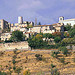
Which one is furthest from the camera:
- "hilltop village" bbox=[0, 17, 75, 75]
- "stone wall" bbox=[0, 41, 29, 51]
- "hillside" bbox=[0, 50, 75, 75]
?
"stone wall" bbox=[0, 41, 29, 51]

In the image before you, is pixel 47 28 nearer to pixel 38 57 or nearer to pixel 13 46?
pixel 13 46

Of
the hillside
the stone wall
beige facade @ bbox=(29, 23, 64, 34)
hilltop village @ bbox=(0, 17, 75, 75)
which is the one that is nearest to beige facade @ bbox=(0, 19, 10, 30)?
beige facade @ bbox=(29, 23, 64, 34)

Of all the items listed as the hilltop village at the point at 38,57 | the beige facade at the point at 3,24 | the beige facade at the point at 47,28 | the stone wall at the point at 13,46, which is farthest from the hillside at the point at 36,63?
the beige facade at the point at 3,24

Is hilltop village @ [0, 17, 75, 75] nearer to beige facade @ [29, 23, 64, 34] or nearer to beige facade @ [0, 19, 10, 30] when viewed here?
beige facade @ [29, 23, 64, 34]

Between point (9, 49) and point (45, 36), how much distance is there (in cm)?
987

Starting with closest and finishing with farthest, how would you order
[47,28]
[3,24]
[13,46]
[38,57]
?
[38,57] → [13,46] → [47,28] → [3,24]

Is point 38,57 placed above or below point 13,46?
below

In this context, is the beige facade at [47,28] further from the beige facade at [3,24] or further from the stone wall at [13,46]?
the beige facade at [3,24]

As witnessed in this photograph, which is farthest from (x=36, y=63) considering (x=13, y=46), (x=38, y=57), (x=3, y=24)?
(x=3, y=24)

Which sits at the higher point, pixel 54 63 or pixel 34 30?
pixel 34 30

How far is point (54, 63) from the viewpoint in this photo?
124ft

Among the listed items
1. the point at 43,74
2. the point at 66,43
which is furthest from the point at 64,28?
the point at 43,74

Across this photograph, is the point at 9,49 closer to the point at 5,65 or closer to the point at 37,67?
the point at 5,65

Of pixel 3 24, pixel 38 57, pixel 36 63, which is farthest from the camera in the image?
pixel 3 24
